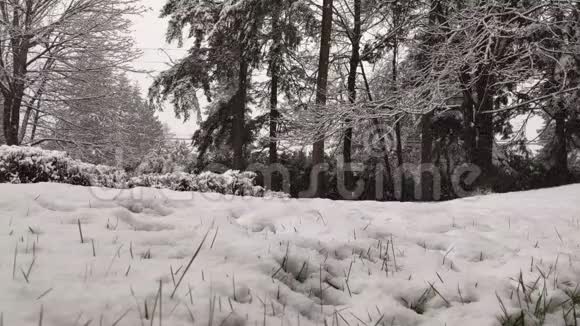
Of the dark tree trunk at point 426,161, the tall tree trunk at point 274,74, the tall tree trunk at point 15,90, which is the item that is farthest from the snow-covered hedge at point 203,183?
the dark tree trunk at point 426,161

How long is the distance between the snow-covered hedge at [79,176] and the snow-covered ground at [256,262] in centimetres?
324

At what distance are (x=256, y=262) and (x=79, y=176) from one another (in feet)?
18.8

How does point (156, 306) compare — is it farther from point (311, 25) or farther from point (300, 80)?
point (300, 80)


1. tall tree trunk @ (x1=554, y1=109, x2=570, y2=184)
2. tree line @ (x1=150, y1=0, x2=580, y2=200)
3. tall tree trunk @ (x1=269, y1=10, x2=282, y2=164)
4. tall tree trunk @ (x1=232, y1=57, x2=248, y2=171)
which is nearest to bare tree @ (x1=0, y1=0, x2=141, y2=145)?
tree line @ (x1=150, y1=0, x2=580, y2=200)

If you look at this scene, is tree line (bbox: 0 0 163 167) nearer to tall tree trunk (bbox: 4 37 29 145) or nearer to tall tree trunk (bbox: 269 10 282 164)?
tall tree trunk (bbox: 4 37 29 145)

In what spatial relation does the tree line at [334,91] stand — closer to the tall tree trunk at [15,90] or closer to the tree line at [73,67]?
the tree line at [73,67]

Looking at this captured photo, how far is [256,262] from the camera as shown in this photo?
91.8 inches

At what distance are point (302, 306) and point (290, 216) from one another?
5.41 ft

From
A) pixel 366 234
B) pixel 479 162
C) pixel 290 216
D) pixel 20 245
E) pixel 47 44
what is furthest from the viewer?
pixel 479 162

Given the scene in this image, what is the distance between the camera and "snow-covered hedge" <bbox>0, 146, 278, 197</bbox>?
6.27 m

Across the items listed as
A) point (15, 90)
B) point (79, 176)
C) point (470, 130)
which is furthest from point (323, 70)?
point (15, 90)

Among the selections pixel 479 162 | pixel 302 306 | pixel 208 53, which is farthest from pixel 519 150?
pixel 302 306

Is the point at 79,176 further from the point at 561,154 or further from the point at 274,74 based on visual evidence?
the point at 561,154

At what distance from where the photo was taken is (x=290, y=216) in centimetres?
365
